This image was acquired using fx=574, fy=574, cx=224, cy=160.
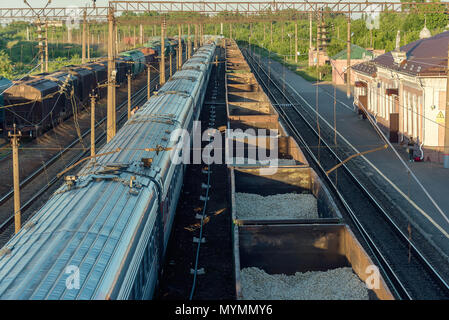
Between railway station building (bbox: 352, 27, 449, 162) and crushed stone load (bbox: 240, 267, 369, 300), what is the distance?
634 inches

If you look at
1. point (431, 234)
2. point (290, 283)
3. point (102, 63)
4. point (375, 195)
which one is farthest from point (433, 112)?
point (102, 63)

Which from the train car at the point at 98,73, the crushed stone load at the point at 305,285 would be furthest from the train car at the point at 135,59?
the crushed stone load at the point at 305,285

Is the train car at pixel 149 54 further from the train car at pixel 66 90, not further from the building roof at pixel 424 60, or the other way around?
the building roof at pixel 424 60

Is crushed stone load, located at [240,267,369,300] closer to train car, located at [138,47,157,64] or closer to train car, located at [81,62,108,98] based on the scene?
train car, located at [81,62,108,98]

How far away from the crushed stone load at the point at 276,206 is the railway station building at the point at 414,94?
11.7 m

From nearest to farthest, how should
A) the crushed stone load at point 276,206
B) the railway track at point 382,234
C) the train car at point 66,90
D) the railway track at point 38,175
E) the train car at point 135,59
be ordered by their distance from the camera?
the railway track at point 382,234
the crushed stone load at point 276,206
the railway track at point 38,175
the train car at point 66,90
the train car at point 135,59

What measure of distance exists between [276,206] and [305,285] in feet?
16.0

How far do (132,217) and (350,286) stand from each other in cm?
429

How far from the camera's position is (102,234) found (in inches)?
353

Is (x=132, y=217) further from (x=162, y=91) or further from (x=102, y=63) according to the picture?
(x=102, y=63)

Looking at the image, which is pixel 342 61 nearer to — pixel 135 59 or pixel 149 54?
pixel 135 59

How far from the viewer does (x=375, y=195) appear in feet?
69.5

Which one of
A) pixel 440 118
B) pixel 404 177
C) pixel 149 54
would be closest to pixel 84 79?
pixel 440 118

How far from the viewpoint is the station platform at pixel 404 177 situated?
17953mm
